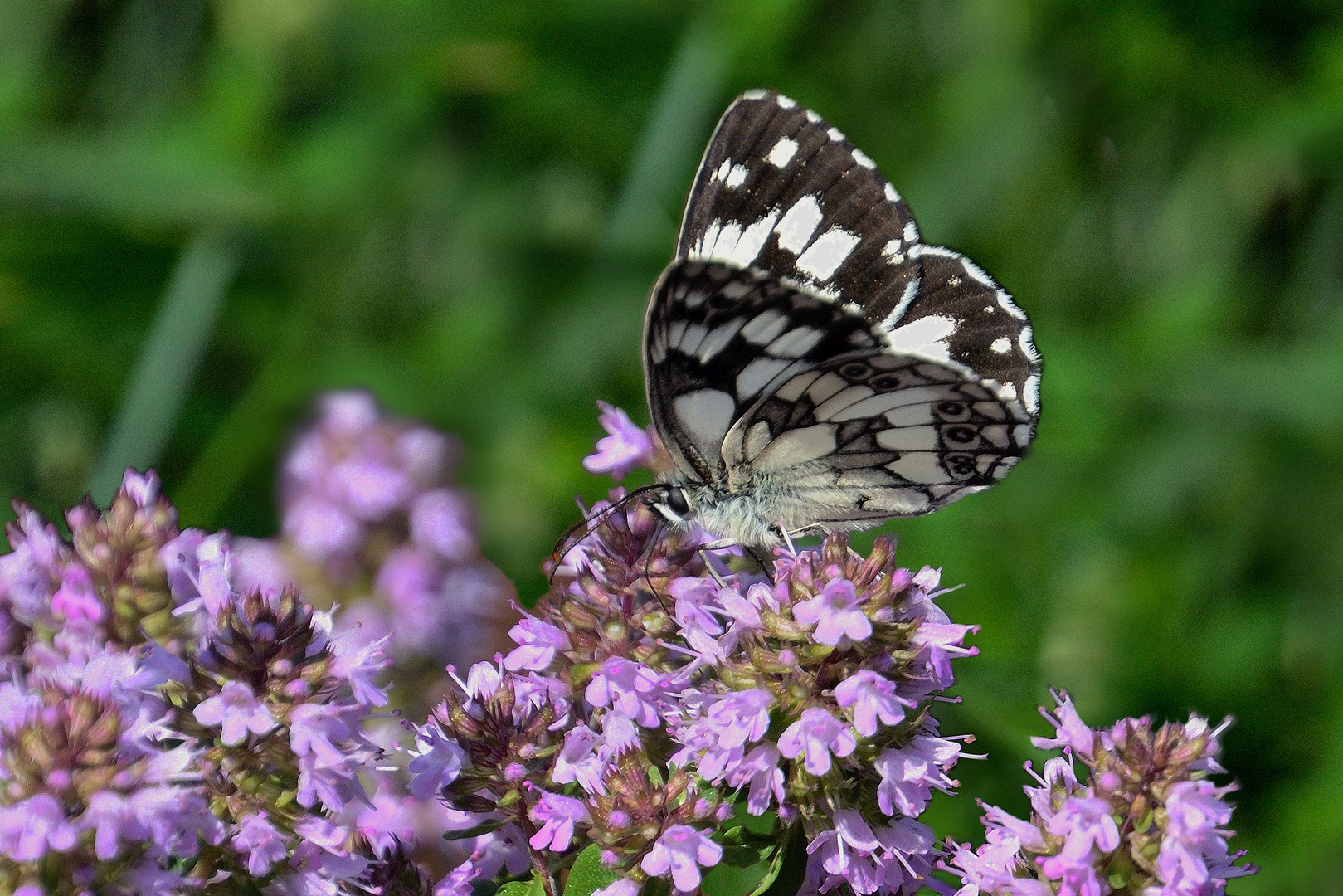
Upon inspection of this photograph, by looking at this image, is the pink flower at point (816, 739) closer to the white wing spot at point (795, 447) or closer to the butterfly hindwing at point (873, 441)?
the butterfly hindwing at point (873, 441)

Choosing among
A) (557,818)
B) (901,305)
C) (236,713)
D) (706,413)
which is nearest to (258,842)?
(236,713)

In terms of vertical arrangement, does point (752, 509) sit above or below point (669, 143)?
below

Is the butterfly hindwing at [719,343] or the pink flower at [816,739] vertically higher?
the butterfly hindwing at [719,343]

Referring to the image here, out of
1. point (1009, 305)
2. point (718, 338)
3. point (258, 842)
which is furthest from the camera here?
point (1009, 305)

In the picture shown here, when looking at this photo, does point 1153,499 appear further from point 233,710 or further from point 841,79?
point 233,710

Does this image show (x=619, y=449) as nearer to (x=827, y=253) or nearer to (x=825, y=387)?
(x=825, y=387)

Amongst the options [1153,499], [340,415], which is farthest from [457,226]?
[1153,499]

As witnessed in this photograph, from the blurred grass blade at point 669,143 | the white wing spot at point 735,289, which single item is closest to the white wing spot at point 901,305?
the white wing spot at point 735,289
